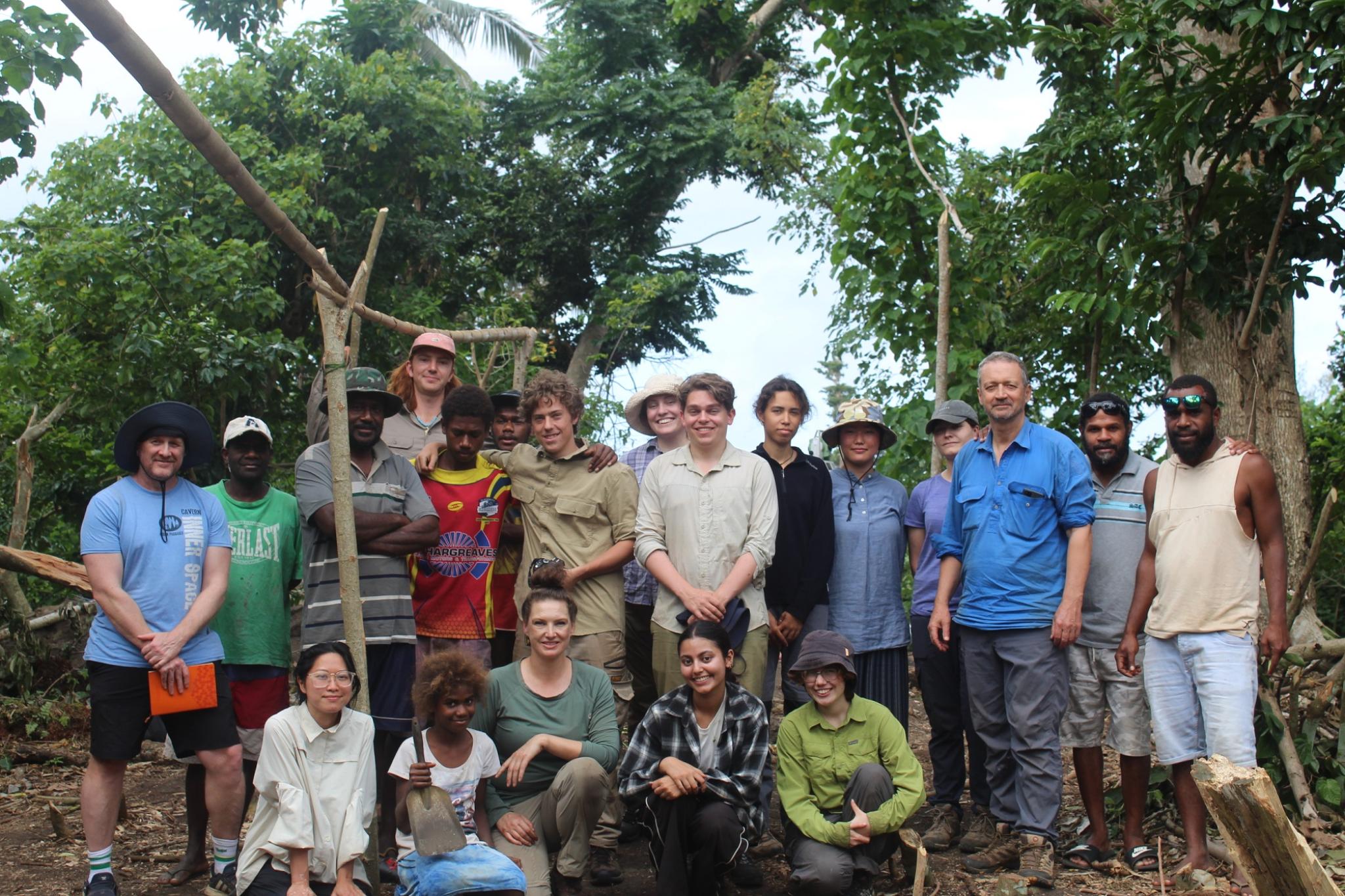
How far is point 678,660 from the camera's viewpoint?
449 cm

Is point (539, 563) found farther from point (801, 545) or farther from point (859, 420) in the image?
point (859, 420)

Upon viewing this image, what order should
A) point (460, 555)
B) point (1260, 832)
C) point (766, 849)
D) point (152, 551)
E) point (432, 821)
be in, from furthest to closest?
point (766, 849) → point (460, 555) → point (152, 551) → point (432, 821) → point (1260, 832)

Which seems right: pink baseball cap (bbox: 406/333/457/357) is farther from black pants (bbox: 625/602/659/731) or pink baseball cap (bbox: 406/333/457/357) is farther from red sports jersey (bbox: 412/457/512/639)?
black pants (bbox: 625/602/659/731)

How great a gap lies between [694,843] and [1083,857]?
1.58 meters

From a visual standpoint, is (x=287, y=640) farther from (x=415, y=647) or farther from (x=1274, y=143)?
(x=1274, y=143)

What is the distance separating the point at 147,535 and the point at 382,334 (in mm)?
9945

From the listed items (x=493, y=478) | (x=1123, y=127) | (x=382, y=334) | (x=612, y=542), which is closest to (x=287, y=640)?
(x=493, y=478)

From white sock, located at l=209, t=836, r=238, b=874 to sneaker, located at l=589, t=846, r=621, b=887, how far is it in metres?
1.24

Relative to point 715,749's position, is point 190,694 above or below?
above

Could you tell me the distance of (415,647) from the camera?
4.45 metres

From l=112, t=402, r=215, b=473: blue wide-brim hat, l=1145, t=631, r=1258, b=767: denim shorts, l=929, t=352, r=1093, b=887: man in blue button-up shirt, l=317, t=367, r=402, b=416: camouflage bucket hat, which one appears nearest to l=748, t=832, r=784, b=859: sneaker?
l=929, t=352, r=1093, b=887: man in blue button-up shirt

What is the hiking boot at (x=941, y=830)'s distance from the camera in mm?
4727

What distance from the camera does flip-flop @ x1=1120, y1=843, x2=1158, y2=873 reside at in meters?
4.39

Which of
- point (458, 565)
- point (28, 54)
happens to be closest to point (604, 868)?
point (458, 565)
